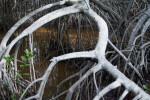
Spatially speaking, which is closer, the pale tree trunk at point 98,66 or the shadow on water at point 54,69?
the pale tree trunk at point 98,66

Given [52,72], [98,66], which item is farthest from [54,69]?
[98,66]

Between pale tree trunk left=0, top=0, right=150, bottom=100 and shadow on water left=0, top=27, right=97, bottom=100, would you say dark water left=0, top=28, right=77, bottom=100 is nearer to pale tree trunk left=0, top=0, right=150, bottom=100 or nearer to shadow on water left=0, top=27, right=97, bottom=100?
shadow on water left=0, top=27, right=97, bottom=100

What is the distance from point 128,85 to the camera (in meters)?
1.99

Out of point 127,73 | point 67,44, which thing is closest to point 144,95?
point 127,73

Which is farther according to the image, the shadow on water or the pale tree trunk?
the shadow on water

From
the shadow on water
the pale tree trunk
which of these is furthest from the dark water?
the pale tree trunk

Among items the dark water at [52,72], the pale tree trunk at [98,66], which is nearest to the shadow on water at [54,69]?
the dark water at [52,72]

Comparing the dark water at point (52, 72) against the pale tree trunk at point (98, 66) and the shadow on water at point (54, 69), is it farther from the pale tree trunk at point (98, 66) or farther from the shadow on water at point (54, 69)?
the pale tree trunk at point (98, 66)

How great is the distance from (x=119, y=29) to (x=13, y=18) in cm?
306

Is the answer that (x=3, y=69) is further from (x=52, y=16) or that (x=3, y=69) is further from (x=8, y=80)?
(x=52, y=16)

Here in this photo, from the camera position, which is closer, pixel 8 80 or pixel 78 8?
pixel 8 80

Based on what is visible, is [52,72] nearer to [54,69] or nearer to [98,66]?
[54,69]

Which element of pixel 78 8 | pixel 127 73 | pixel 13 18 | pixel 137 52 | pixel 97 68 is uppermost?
pixel 13 18

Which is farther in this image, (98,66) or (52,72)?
(52,72)
